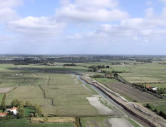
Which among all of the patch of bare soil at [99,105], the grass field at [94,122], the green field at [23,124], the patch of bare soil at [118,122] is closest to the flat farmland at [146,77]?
the patch of bare soil at [99,105]

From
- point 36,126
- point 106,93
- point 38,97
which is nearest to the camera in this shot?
point 36,126

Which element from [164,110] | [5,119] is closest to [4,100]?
[5,119]

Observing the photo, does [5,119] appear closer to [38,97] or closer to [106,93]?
[38,97]

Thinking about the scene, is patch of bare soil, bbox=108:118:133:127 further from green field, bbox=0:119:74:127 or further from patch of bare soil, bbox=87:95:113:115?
green field, bbox=0:119:74:127

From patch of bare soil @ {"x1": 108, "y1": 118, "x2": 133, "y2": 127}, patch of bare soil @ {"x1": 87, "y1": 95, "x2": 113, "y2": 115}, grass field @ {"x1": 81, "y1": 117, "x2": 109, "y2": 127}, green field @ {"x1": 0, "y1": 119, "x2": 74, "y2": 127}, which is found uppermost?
green field @ {"x1": 0, "y1": 119, "x2": 74, "y2": 127}

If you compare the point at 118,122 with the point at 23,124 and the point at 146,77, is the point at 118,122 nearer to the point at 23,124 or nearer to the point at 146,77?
the point at 23,124

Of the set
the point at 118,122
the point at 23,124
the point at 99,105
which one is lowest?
the point at 118,122

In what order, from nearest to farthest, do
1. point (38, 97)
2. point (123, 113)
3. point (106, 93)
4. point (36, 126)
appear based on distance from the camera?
point (36, 126) → point (123, 113) → point (38, 97) → point (106, 93)

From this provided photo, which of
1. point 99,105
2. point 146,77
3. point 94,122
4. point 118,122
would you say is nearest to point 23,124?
point 94,122

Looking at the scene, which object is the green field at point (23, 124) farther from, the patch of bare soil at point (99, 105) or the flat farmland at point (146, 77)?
the flat farmland at point (146, 77)

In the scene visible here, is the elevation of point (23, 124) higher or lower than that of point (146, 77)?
lower

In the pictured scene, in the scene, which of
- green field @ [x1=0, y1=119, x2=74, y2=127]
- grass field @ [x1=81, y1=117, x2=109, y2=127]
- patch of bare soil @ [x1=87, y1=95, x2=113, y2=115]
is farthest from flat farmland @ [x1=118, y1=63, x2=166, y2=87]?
green field @ [x1=0, y1=119, x2=74, y2=127]
